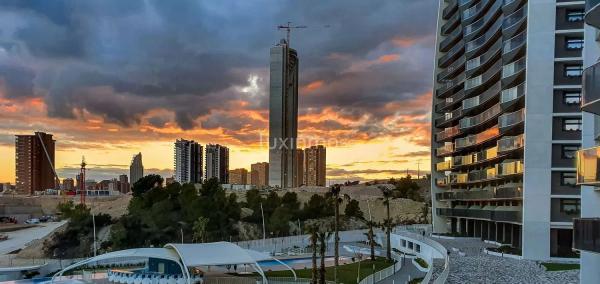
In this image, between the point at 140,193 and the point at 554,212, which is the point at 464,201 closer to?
the point at 554,212

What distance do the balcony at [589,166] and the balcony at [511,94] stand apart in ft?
115

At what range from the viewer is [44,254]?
8238cm

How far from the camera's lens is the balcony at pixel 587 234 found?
753 inches

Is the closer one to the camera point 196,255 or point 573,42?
point 196,255

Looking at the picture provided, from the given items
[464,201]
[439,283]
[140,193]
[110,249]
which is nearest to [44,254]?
[110,249]

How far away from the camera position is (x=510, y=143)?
2242 inches

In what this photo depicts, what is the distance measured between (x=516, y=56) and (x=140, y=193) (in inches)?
2919

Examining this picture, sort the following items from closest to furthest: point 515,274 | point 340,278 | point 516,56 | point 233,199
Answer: point 515,274, point 340,278, point 516,56, point 233,199

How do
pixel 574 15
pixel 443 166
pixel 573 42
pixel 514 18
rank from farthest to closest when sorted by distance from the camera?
pixel 443 166 < pixel 514 18 < pixel 573 42 < pixel 574 15

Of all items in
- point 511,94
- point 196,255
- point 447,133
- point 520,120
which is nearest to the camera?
point 196,255

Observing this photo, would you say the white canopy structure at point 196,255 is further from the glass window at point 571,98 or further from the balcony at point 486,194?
the glass window at point 571,98

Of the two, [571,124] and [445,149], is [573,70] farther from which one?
[445,149]

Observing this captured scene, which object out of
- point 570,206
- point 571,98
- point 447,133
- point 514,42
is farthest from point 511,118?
point 447,133

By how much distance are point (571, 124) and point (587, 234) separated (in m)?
33.9
